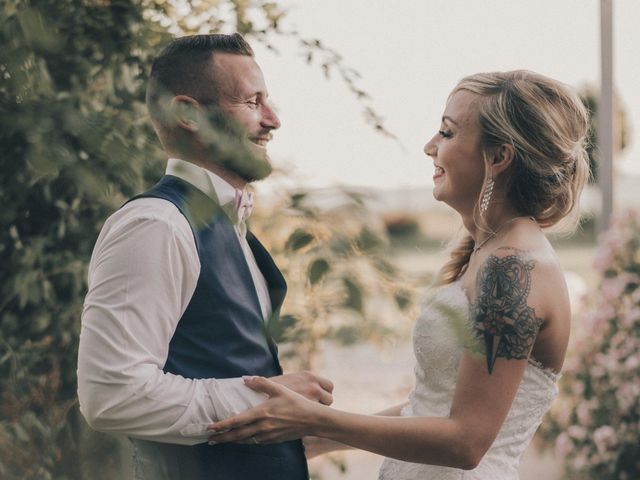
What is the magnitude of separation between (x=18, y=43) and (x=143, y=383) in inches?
26.1

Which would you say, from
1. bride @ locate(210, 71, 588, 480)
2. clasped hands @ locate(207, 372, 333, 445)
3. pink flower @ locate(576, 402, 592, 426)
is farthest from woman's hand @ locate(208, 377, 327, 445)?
pink flower @ locate(576, 402, 592, 426)

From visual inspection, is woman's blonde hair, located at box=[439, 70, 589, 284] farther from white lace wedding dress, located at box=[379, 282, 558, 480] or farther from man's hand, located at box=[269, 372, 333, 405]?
man's hand, located at box=[269, 372, 333, 405]

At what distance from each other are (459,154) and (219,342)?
86cm

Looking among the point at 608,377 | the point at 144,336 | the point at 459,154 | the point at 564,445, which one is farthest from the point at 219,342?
the point at 564,445

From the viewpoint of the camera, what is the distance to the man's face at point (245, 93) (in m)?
1.76

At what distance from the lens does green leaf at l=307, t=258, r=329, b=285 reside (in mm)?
754

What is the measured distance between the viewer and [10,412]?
2438mm

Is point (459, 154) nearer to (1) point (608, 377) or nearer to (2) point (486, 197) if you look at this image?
(2) point (486, 197)

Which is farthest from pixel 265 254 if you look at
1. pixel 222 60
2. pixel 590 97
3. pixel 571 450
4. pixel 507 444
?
pixel 590 97

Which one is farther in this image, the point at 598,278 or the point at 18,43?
the point at 598,278

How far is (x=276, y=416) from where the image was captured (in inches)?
63.8

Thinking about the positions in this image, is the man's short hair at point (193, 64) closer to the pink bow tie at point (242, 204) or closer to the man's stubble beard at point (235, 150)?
the pink bow tie at point (242, 204)

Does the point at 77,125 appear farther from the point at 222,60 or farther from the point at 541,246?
the point at 541,246

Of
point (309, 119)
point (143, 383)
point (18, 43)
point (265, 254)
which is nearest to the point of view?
point (18, 43)
